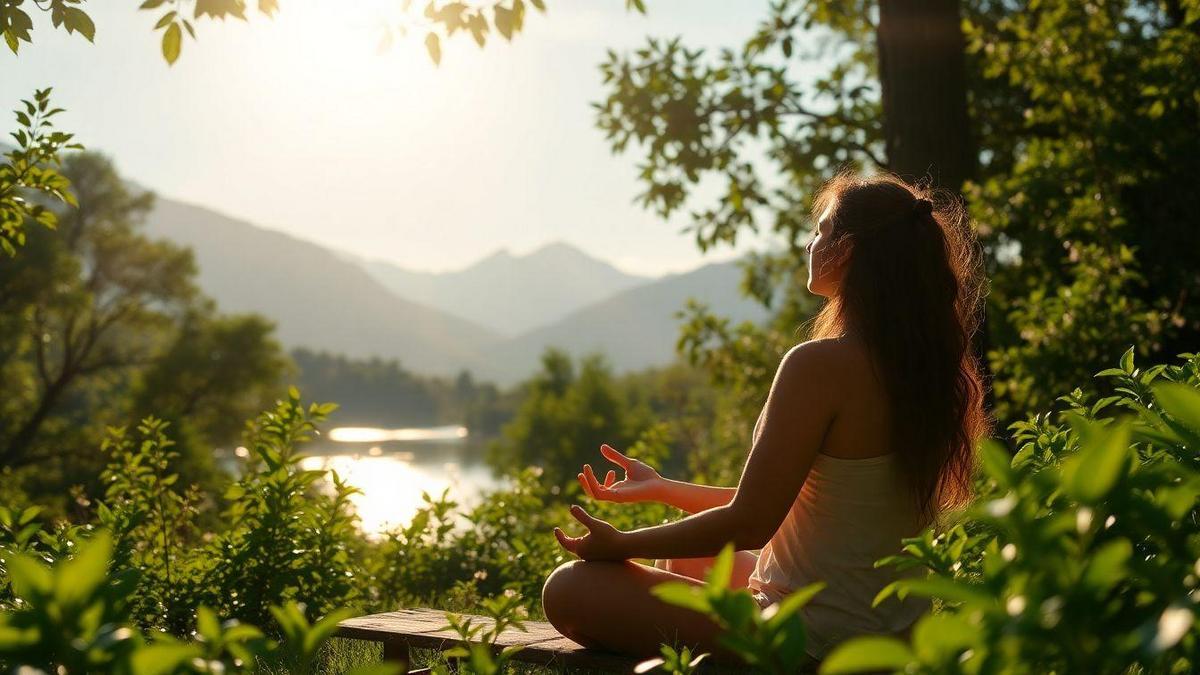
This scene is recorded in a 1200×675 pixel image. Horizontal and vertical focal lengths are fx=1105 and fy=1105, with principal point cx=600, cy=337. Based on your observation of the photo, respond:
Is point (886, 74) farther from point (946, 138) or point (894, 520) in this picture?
point (894, 520)

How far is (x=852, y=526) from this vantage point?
126 inches

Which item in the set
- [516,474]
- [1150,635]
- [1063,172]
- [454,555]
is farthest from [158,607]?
[1063,172]

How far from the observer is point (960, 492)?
337 centimetres

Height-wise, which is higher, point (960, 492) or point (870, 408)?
point (870, 408)

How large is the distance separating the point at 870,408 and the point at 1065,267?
782 centimetres

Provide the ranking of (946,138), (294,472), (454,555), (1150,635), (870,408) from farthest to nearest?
1. (946,138)
2. (454,555)
3. (294,472)
4. (870,408)
5. (1150,635)

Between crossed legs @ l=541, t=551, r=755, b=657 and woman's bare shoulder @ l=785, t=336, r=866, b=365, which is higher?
woman's bare shoulder @ l=785, t=336, r=866, b=365

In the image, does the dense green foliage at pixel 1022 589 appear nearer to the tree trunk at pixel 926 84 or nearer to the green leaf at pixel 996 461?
the green leaf at pixel 996 461

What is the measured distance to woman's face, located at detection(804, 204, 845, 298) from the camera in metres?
3.30

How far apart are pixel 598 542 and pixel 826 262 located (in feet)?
3.55

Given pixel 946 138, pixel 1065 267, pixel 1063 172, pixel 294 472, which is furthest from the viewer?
pixel 1065 267

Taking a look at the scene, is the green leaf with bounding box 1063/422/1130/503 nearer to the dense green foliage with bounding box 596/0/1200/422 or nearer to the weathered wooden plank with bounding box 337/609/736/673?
the weathered wooden plank with bounding box 337/609/736/673

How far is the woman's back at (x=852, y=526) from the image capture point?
309cm

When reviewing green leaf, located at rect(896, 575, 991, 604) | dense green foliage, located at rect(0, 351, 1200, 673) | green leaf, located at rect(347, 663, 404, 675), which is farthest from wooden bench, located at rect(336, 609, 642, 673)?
green leaf, located at rect(896, 575, 991, 604)
